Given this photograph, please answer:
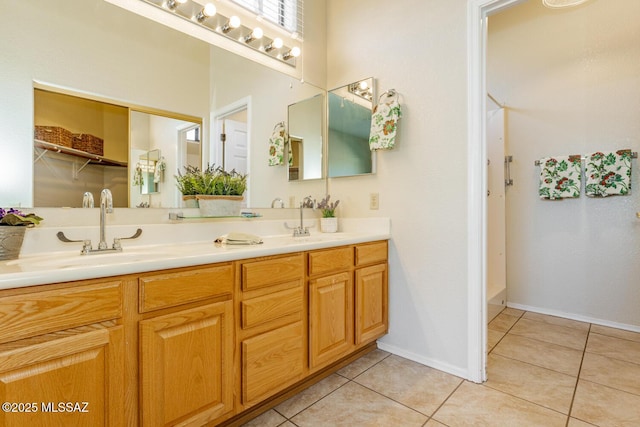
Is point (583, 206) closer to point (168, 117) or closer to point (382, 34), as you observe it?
point (382, 34)

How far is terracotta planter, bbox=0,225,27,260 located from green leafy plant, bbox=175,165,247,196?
2.28 feet

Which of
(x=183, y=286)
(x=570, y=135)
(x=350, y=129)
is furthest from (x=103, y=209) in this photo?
(x=570, y=135)

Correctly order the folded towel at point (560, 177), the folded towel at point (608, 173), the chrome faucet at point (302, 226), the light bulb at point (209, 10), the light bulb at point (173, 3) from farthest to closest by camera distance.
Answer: the folded towel at point (560, 177) → the folded towel at point (608, 173) → the chrome faucet at point (302, 226) → the light bulb at point (209, 10) → the light bulb at point (173, 3)

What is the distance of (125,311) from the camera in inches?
39.1

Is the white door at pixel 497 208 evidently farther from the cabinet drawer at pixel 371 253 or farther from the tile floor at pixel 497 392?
the cabinet drawer at pixel 371 253

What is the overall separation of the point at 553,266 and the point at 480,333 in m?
1.66

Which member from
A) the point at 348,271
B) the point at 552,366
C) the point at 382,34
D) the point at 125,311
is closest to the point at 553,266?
the point at 552,366

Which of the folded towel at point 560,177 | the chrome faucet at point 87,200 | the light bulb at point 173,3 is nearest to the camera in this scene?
the chrome faucet at point 87,200

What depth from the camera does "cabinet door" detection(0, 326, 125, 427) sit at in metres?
0.81

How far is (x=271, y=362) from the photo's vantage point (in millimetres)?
1398

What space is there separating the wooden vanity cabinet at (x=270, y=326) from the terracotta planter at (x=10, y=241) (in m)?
0.77

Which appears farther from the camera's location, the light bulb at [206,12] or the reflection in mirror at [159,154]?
the light bulb at [206,12]

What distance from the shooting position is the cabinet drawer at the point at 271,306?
131cm

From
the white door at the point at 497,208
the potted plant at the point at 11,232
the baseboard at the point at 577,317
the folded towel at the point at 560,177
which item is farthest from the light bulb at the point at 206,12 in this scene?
the baseboard at the point at 577,317
